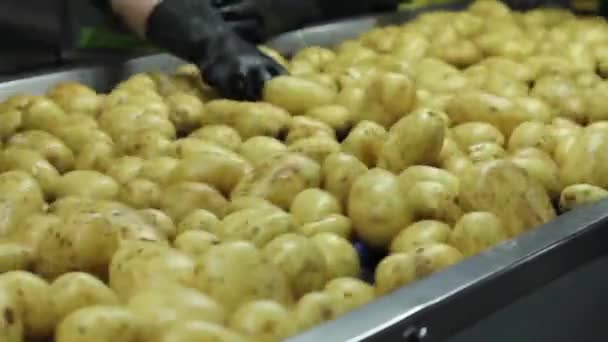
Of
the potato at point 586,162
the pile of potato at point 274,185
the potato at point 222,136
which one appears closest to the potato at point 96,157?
the pile of potato at point 274,185

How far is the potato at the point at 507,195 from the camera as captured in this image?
2.80ft

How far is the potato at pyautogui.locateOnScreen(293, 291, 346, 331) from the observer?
0.66 m

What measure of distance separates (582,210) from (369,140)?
0.29 m

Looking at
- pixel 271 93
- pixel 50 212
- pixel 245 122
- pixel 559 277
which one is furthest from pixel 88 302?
pixel 271 93

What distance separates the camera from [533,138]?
41.9 inches

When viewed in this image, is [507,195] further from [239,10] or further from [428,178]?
[239,10]

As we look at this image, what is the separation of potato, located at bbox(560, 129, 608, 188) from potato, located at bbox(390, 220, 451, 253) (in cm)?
21

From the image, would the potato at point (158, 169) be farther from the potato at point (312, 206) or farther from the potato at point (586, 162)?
the potato at point (586, 162)

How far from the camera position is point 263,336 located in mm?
607

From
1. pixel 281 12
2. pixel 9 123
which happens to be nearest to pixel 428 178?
pixel 9 123

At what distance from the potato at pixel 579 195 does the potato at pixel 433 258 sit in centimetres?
20

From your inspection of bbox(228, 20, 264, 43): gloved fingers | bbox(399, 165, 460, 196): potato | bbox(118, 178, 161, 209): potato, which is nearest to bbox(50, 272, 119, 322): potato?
bbox(118, 178, 161, 209): potato

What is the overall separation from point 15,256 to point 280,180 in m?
0.28

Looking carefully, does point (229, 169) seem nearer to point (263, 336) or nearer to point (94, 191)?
point (94, 191)
